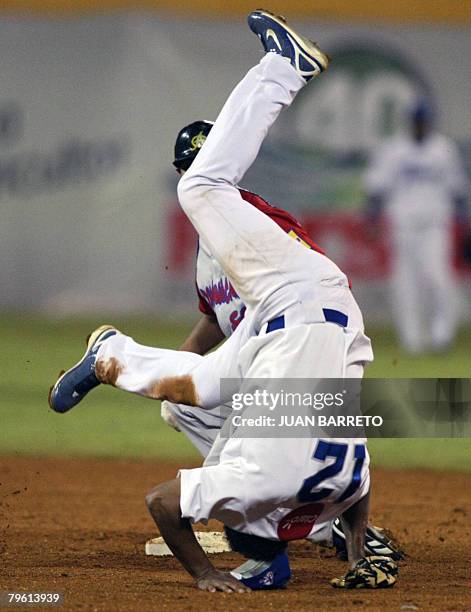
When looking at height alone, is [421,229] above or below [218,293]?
below

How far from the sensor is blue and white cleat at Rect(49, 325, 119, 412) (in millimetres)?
5550

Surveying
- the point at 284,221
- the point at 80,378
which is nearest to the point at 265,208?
the point at 284,221

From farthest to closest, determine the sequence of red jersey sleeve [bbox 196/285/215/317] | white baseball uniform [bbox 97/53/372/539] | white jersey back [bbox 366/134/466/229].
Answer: white jersey back [bbox 366/134/466/229]
red jersey sleeve [bbox 196/285/215/317]
white baseball uniform [bbox 97/53/372/539]

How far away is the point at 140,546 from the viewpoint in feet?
21.1

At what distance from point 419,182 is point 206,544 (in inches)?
388

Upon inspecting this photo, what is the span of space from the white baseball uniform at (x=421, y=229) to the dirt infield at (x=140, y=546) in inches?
264

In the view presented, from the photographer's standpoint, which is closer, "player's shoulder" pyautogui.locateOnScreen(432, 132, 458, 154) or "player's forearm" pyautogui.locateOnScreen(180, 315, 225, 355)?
"player's forearm" pyautogui.locateOnScreen(180, 315, 225, 355)

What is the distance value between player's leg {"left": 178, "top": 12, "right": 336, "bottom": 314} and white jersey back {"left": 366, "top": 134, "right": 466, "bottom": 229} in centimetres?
1058

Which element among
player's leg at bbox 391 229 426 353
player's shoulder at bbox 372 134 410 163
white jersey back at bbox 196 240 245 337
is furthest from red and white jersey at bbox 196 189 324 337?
player's shoulder at bbox 372 134 410 163

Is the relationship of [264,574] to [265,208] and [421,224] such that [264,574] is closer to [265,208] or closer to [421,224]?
[265,208]

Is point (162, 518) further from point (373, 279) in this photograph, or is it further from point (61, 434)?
point (373, 279)

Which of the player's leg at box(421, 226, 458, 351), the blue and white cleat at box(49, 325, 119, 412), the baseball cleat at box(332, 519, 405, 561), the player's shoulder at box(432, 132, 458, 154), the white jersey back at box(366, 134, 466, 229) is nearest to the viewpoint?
the blue and white cleat at box(49, 325, 119, 412)

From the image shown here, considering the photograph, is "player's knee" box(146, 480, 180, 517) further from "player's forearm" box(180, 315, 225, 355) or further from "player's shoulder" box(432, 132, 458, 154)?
"player's shoulder" box(432, 132, 458, 154)

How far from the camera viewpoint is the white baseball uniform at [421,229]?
15367 millimetres
